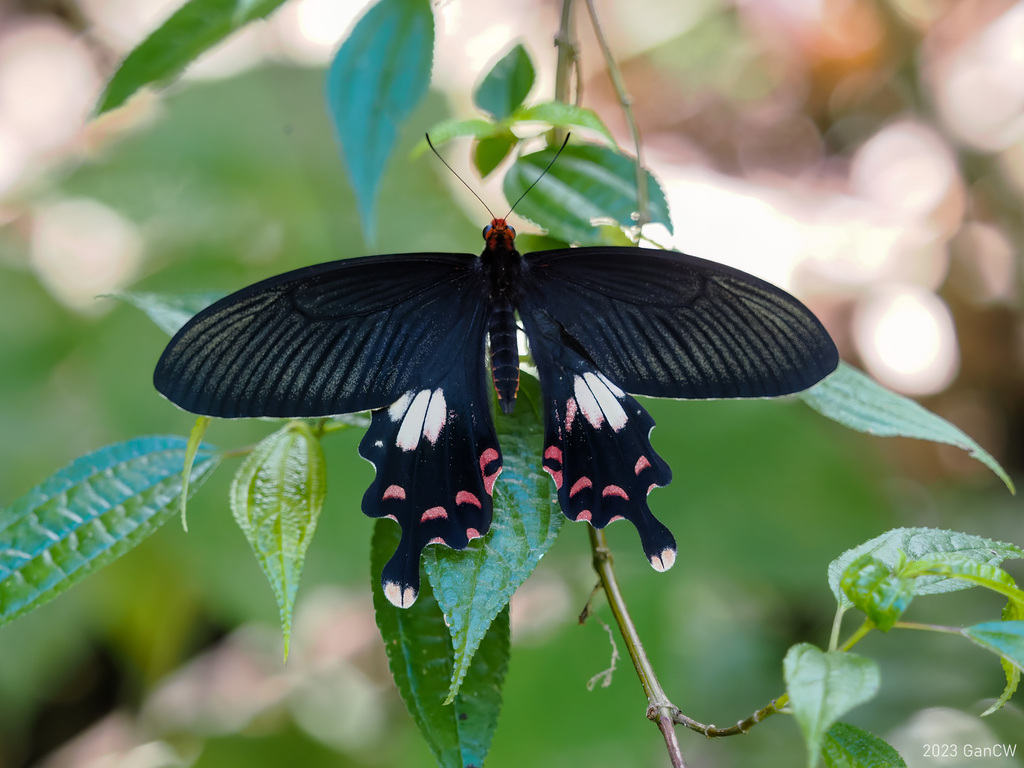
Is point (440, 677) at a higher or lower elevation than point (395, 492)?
lower

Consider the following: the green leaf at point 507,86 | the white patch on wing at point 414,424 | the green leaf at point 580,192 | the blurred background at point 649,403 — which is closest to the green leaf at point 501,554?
the white patch on wing at point 414,424

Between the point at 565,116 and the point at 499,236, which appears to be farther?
the point at 499,236

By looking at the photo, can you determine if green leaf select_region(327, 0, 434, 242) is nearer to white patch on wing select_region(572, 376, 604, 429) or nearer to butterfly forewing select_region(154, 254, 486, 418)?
butterfly forewing select_region(154, 254, 486, 418)

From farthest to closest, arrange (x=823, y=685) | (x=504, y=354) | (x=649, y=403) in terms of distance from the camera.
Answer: (x=649, y=403)
(x=504, y=354)
(x=823, y=685)

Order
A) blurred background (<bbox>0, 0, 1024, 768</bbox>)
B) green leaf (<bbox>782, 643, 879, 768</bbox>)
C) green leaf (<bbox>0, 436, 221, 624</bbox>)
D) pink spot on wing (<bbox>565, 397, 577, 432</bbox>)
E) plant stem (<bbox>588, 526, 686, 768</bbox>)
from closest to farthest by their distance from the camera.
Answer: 1. green leaf (<bbox>782, 643, 879, 768</bbox>)
2. plant stem (<bbox>588, 526, 686, 768</bbox>)
3. green leaf (<bbox>0, 436, 221, 624</bbox>)
4. pink spot on wing (<bbox>565, 397, 577, 432</bbox>)
5. blurred background (<bbox>0, 0, 1024, 768</bbox>)

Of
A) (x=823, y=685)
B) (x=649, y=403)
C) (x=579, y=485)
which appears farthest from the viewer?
(x=649, y=403)

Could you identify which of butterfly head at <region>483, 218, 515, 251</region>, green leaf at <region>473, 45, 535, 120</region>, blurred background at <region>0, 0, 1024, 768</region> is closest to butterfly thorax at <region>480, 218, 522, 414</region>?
butterfly head at <region>483, 218, 515, 251</region>

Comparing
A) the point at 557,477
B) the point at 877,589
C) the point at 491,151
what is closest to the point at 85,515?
the point at 557,477

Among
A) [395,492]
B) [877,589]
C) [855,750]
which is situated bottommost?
[855,750]

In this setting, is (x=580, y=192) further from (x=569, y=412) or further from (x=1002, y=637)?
(x=1002, y=637)
